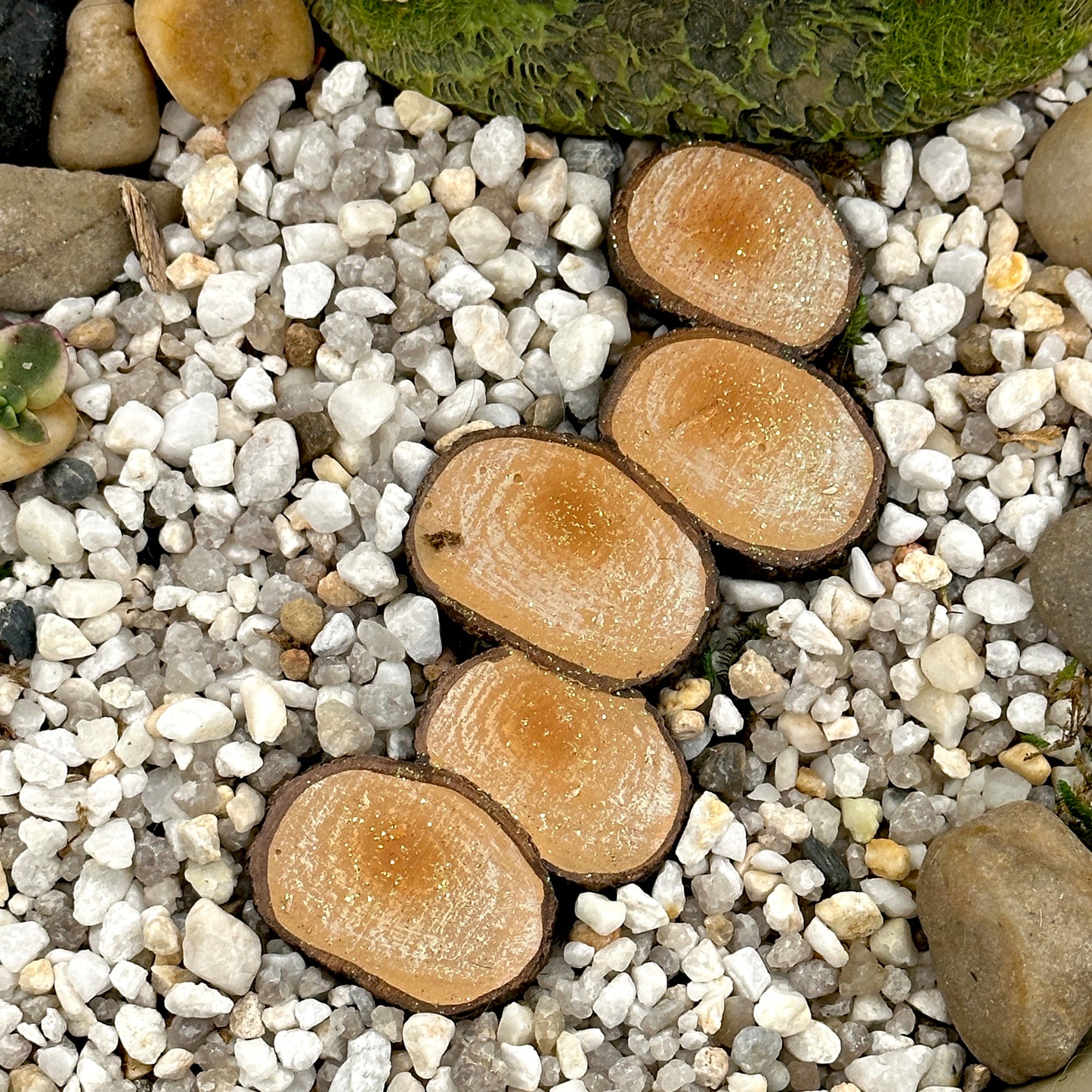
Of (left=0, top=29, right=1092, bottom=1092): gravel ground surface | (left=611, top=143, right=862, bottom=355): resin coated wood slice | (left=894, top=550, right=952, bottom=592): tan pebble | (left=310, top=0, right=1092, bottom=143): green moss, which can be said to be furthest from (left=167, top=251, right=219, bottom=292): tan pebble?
(left=894, top=550, right=952, bottom=592): tan pebble

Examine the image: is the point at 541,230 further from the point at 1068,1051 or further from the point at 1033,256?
the point at 1068,1051


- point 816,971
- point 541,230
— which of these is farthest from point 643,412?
point 816,971

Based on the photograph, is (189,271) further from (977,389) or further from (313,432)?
(977,389)

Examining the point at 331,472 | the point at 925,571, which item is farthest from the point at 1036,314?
the point at 331,472

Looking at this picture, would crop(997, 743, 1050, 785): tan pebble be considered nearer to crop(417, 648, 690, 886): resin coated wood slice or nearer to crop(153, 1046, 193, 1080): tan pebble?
crop(417, 648, 690, 886): resin coated wood slice

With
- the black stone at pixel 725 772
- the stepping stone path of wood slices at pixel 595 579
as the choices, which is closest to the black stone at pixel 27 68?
the stepping stone path of wood slices at pixel 595 579

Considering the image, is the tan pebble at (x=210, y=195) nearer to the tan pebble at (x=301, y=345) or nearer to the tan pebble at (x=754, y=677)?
the tan pebble at (x=301, y=345)
